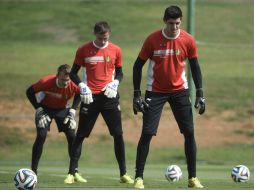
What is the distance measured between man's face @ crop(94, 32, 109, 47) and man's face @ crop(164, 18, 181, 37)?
1678mm

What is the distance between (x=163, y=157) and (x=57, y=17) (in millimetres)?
25813

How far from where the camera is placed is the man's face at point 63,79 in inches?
661

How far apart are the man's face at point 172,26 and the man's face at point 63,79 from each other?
9.67ft

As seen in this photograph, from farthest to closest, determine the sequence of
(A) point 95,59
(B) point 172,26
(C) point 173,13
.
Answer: (A) point 95,59 → (B) point 172,26 → (C) point 173,13

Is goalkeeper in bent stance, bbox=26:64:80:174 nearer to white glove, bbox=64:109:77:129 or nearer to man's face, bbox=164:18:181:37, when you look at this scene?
white glove, bbox=64:109:77:129

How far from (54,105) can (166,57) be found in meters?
3.50

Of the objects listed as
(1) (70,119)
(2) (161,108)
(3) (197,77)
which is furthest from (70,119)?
(3) (197,77)

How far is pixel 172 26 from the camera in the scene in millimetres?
14141

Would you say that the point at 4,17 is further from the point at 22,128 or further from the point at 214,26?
the point at 22,128

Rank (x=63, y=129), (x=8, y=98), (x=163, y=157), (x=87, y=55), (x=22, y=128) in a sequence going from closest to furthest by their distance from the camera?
(x=87, y=55) < (x=63, y=129) < (x=163, y=157) < (x=22, y=128) < (x=8, y=98)

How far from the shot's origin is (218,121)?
33.0 metres

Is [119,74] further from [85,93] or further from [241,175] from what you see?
[241,175]

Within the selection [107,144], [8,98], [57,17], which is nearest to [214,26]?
[57,17]

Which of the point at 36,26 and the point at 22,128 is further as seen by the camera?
the point at 36,26
